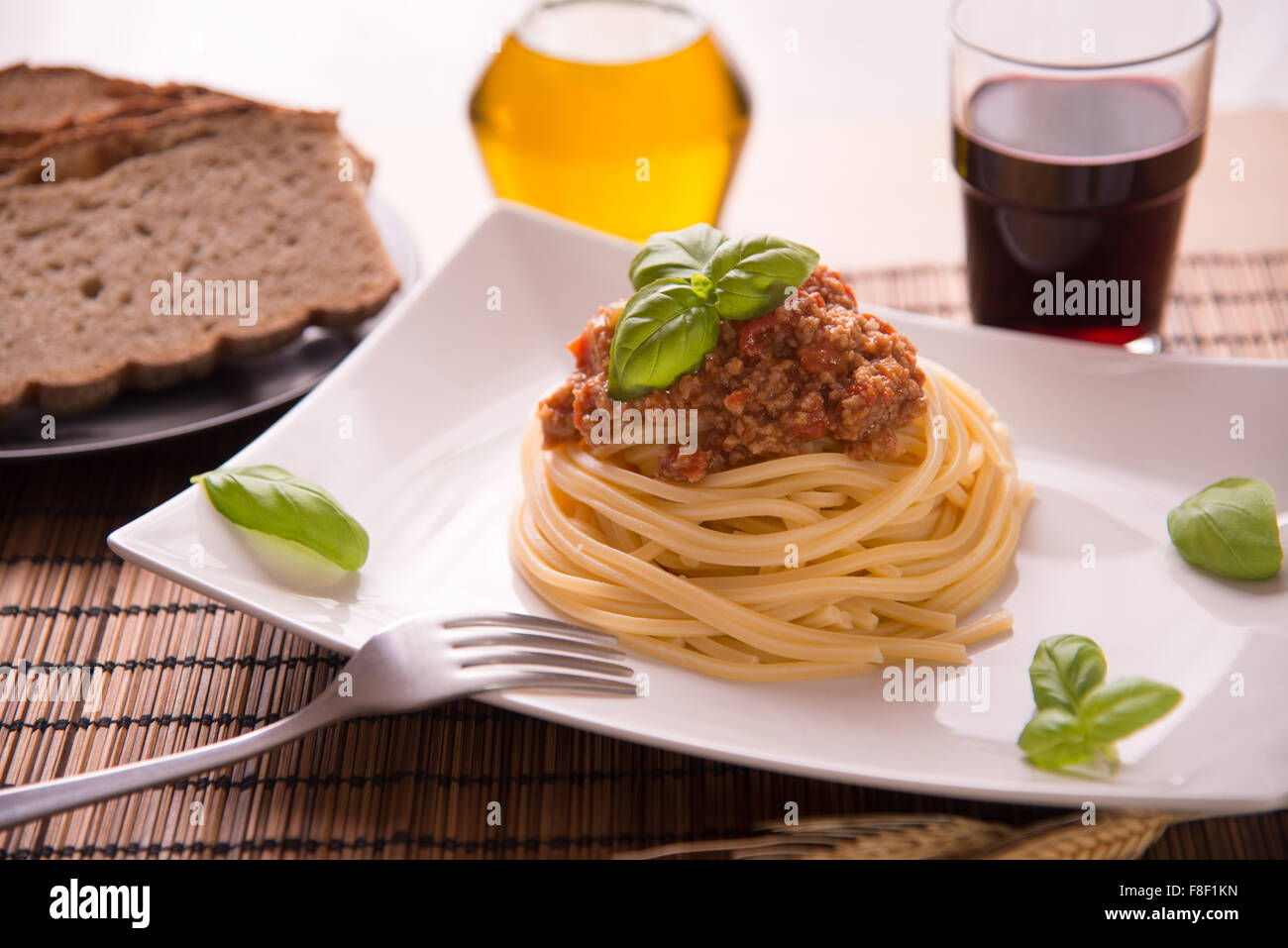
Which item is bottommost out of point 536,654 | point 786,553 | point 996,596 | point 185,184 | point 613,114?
point 996,596

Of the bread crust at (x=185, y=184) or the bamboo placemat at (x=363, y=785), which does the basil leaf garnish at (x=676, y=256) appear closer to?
the bamboo placemat at (x=363, y=785)

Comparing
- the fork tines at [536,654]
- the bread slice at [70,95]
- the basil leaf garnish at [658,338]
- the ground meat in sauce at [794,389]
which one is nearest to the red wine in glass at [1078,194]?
the ground meat in sauce at [794,389]

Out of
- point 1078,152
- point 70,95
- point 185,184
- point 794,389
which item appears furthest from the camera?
point 70,95

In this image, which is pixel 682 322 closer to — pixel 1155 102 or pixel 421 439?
pixel 421 439

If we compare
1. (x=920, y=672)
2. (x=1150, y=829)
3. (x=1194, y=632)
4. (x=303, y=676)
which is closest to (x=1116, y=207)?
(x=1194, y=632)

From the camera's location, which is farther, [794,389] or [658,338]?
[794,389]

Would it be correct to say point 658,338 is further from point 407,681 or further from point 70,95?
point 70,95

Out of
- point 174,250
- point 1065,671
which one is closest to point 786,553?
point 1065,671

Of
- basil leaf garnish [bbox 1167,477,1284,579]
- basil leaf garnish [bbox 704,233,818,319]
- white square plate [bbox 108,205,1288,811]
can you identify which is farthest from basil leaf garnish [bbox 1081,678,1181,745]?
basil leaf garnish [bbox 704,233,818,319]

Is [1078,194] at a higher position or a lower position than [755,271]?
A: lower
